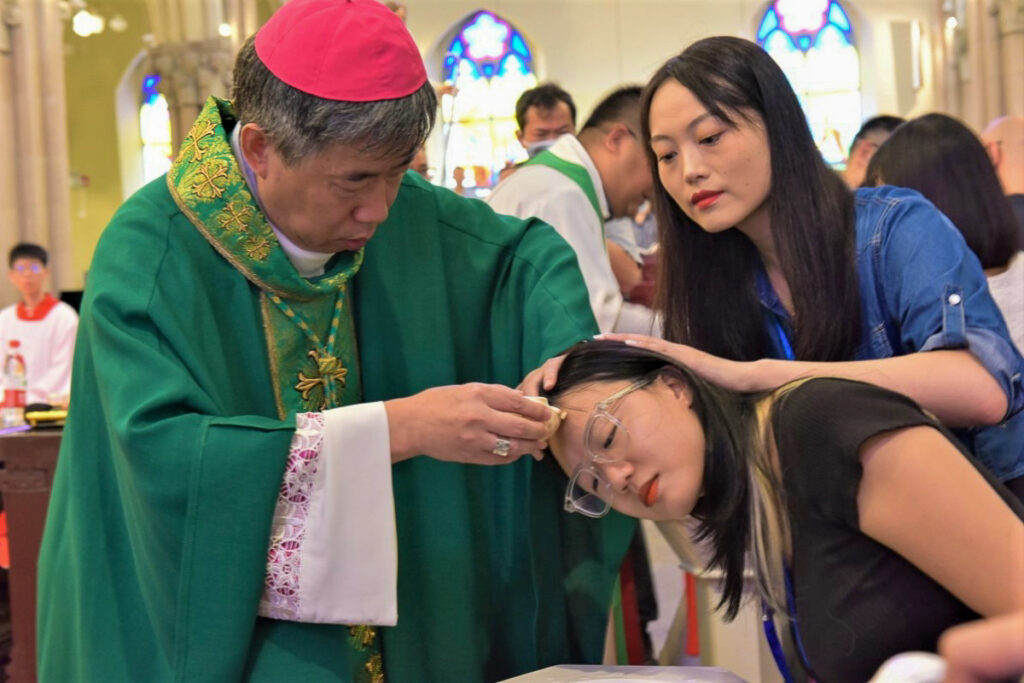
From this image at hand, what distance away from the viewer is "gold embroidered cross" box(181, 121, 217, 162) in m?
2.26

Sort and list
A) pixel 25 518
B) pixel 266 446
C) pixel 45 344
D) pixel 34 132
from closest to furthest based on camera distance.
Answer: pixel 266 446, pixel 25 518, pixel 45 344, pixel 34 132

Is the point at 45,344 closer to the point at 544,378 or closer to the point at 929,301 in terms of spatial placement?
the point at 544,378

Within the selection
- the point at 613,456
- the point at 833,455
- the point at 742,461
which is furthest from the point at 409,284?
the point at 833,455

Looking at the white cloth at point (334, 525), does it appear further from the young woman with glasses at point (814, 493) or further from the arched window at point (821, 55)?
the arched window at point (821, 55)

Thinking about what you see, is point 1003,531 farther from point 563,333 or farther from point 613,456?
point 563,333

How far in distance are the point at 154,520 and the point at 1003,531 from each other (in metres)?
1.25

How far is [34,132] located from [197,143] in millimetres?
10377

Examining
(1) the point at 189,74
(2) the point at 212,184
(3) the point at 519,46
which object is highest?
(3) the point at 519,46

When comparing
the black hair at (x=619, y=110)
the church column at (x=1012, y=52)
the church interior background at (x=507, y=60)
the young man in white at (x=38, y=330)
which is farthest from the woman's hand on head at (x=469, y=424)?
the church column at (x=1012, y=52)

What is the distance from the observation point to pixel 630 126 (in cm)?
431

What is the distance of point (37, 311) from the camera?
9078 millimetres

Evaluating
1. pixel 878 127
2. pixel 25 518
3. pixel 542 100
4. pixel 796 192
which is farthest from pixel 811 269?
pixel 878 127

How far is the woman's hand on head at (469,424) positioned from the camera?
1949mm

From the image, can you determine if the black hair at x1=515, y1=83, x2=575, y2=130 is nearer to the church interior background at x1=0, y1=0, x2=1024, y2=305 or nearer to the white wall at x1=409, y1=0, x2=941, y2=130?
the church interior background at x1=0, y1=0, x2=1024, y2=305
